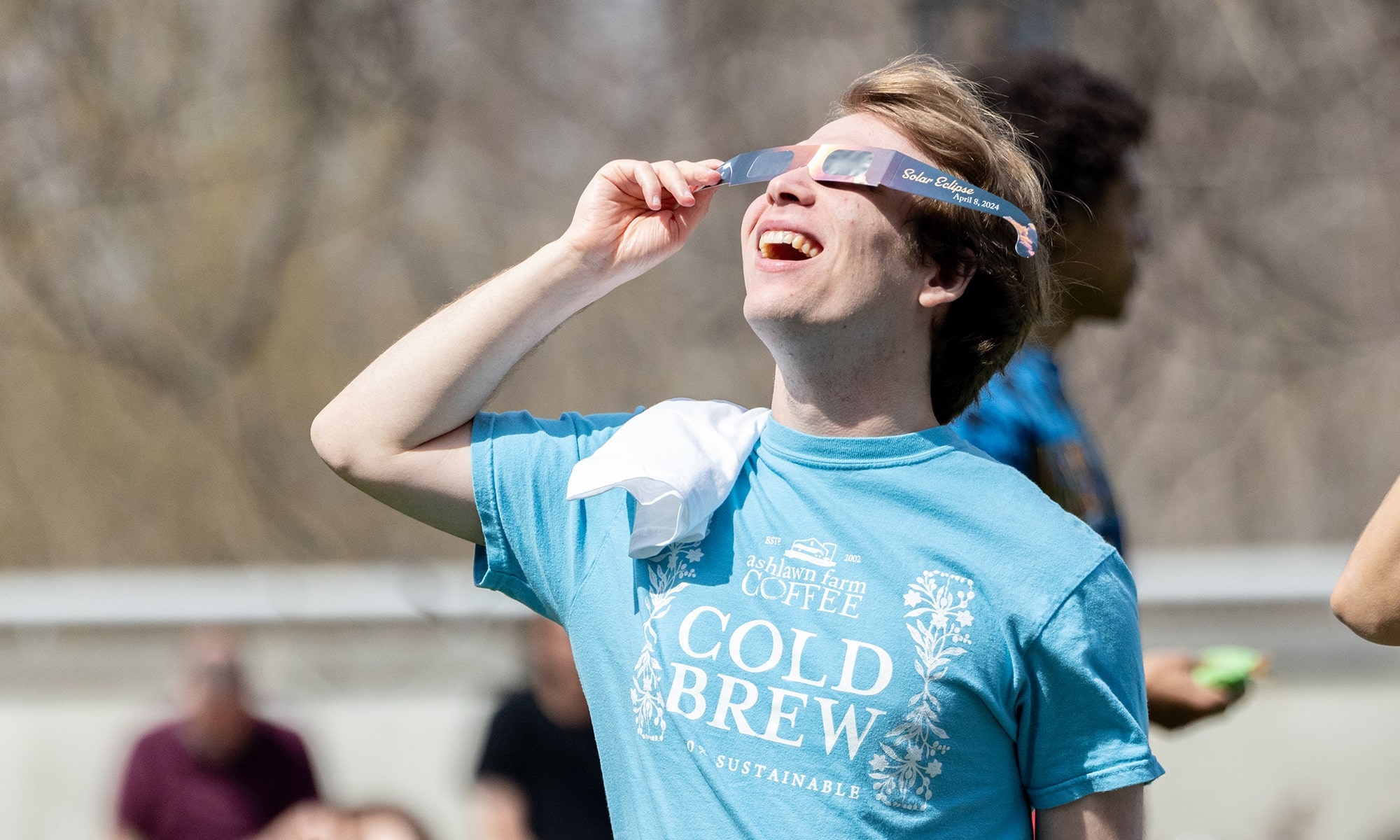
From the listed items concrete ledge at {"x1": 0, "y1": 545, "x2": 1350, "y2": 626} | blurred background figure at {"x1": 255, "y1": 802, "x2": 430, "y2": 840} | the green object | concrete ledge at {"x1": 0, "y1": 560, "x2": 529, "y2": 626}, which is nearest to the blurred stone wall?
concrete ledge at {"x1": 0, "y1": 545, "x2": 1350, "y2": 626}

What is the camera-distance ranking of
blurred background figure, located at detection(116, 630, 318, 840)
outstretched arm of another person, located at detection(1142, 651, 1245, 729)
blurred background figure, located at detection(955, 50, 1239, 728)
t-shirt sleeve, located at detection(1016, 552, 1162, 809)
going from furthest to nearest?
blurred background figure, located at detection(116, 630, 318, 840), outstretched arm of another person, located at detection(1142, 651, 1245, 729), blurred background figure, located at detection(955, 50, 1239, 728), t-shirt sleeve, located at detection(1016, 552, 1162, 809)

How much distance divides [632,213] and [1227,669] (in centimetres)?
135

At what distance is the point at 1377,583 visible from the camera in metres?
1.81

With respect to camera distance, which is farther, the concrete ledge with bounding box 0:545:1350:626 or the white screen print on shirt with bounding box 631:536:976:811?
the concrete ledge with bounding box 0:545:1350:626

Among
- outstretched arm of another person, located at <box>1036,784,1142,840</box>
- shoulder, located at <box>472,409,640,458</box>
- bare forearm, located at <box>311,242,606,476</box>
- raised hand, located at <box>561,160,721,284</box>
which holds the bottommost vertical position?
outstretched arm of another person, located at <box>1036,784,1142,840</box>

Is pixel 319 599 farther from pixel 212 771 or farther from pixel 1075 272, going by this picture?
pixel 1075 272

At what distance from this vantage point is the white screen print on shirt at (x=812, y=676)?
1.66 meters

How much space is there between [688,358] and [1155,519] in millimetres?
3665

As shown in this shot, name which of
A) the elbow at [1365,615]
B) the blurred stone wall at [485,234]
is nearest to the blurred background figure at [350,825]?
the elbow at [1365,615]

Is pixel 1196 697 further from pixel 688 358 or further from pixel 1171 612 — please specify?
pixel 688 358

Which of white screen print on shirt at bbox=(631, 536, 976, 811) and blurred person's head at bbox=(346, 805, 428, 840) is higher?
white screen print on shirt at bbox=(631, 536, 976, 811)

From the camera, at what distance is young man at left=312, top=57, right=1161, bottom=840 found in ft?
5.46

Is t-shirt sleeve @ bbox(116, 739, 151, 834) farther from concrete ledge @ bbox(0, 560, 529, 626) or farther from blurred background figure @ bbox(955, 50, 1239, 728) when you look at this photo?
blurred background figure @ bbox(955, 50, 1239, 728)

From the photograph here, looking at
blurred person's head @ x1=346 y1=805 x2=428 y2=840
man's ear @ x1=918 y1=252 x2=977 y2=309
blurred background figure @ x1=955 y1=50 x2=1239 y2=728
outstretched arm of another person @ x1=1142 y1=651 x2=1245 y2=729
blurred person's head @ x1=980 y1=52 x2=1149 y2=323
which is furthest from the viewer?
blurred person's head @ x1=346 y1=805 x2=428 y2=840
